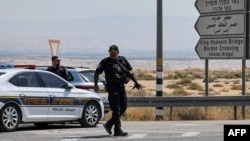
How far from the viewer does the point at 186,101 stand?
24109 millimetres

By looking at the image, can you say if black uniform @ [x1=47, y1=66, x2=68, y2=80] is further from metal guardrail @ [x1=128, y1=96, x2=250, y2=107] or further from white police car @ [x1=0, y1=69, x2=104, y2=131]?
metal guardrail @ [x1=128, y1=96, x2=250, y2=107]

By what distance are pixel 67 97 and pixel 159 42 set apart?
6886 mm

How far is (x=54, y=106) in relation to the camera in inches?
723

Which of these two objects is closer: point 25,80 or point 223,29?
point 25,80

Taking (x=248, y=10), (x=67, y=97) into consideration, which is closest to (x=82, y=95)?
(x=67, y=97)

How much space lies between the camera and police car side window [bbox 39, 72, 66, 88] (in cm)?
1848

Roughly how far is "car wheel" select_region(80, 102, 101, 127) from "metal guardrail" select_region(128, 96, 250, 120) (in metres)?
4.03

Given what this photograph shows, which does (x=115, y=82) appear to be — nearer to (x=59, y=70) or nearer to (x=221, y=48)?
Result: (x=59, y=70)

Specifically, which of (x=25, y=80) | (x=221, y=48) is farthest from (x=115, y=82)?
(x=221, y=48)

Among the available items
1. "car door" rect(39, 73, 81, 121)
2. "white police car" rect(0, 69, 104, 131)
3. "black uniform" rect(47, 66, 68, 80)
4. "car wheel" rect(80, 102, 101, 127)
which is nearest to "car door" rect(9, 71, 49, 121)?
"white police car" rect(0, 69, 104, 131)

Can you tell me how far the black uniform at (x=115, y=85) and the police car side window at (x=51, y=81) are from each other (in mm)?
2333

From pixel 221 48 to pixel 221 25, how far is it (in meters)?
0.88

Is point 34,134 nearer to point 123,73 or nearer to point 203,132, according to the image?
point 123,73

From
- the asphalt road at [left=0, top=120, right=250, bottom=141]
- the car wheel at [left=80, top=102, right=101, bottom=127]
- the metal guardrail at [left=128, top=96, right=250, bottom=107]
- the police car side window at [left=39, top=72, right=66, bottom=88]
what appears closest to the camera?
the asphalt road at [left=0, top=120, right=250, bottom=141]
